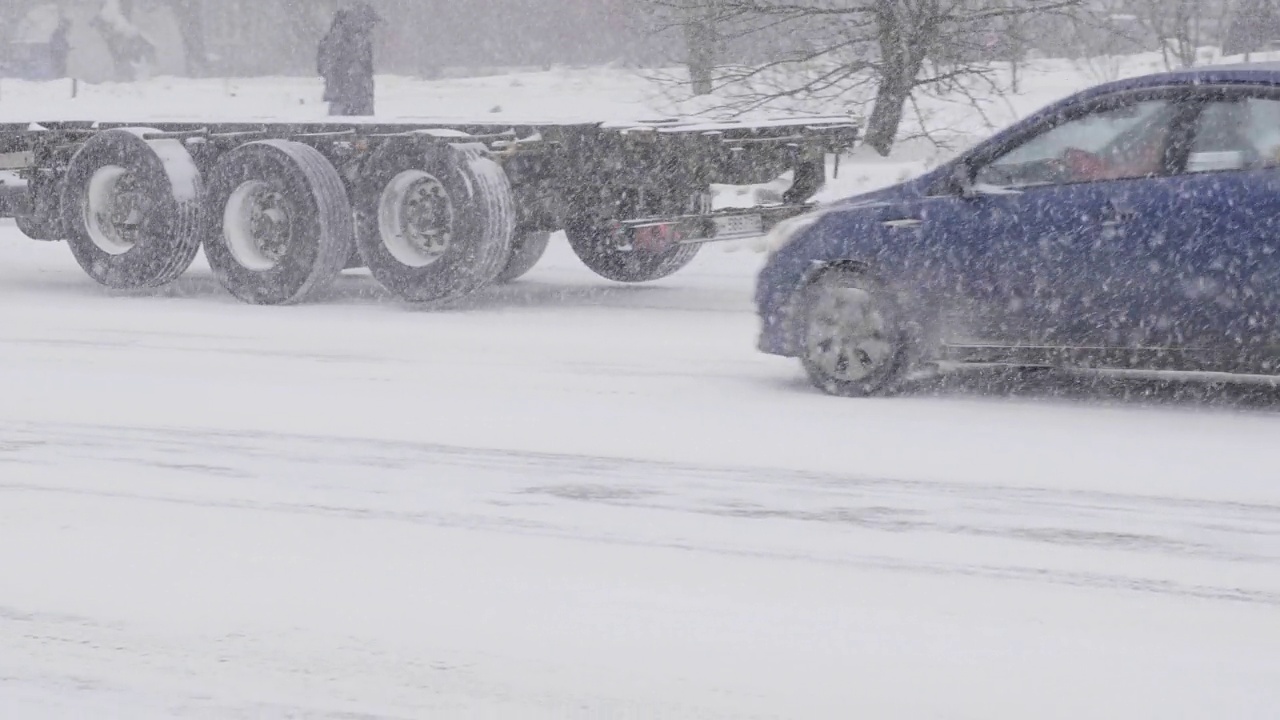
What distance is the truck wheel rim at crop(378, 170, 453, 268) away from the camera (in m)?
12.9

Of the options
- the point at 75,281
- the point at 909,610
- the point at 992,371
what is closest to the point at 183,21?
the point at 75,281

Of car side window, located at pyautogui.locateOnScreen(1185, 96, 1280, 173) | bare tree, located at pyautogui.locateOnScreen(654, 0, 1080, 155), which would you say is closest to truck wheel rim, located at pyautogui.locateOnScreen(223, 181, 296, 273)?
bare tree, located at pyautogui.locateOnScreen(654, 0, 1080, 155)

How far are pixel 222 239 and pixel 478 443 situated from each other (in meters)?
6.34

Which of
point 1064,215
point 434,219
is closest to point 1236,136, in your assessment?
point 1064,215

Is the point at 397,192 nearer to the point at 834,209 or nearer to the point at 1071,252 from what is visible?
the point at 834,209

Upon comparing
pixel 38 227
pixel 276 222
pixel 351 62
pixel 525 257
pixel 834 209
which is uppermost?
pixel 351 62

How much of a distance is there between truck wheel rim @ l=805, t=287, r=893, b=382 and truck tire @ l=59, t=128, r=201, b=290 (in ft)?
19.4

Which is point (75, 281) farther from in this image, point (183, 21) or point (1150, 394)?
point (183, 21)

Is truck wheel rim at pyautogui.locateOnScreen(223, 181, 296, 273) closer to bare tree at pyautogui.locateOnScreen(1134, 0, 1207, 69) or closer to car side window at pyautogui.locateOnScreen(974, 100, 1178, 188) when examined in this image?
car side window at pyautogui.locateOnScreen(974, 100, 1178, 188)

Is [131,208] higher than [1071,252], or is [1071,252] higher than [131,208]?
[1071,252]

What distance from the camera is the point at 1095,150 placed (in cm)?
869

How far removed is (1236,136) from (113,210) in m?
8.56

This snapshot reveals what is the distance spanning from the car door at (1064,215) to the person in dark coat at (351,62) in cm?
1399

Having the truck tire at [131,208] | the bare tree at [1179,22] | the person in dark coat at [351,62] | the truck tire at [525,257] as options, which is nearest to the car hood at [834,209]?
the truck tire at [525,257]
